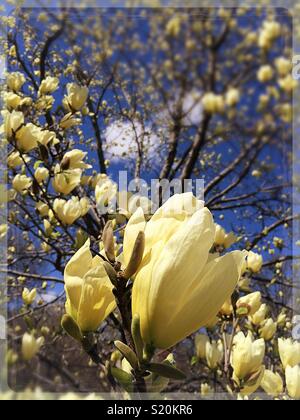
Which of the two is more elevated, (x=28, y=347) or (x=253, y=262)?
(x=253, y=262)

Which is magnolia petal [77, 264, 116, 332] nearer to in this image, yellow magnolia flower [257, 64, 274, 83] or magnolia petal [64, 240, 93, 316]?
magnolia petal [64, 240, 93, 316]

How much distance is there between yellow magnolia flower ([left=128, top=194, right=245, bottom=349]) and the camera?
0.17m

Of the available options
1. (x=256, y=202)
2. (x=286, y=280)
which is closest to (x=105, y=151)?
(x=256, y=202)

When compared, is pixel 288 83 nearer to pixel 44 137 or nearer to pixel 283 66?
pixel 283 66

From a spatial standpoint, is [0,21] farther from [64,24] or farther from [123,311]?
[123,311]

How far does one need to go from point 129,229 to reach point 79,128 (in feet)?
2.50

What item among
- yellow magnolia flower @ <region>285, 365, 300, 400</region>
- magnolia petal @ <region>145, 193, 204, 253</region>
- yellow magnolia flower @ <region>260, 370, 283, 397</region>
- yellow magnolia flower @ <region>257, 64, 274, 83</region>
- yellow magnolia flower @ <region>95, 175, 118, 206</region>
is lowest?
yellow magnolia flower @ <region>260, 370, 283, 397</region>

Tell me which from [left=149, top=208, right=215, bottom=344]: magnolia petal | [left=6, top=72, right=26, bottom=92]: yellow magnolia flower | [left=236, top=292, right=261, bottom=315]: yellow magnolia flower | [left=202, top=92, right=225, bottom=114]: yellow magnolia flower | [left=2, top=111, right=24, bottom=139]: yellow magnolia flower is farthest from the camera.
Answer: [left=202, top=92, right=225, bottom=114]: yellow magnolia flower

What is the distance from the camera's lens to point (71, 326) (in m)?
0.20

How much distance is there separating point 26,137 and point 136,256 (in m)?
0.49

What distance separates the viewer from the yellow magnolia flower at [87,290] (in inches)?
7.7

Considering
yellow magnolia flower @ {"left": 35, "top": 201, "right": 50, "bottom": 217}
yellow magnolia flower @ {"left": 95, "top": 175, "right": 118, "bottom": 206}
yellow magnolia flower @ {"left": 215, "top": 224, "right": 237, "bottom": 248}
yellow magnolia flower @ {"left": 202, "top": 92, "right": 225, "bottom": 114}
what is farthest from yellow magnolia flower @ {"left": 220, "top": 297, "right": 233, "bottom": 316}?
yellow magnolia flower @ {"left": 202, "top": 92, "right": 225, "bottom": 114}

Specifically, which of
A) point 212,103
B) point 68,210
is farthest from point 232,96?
point 68,210
